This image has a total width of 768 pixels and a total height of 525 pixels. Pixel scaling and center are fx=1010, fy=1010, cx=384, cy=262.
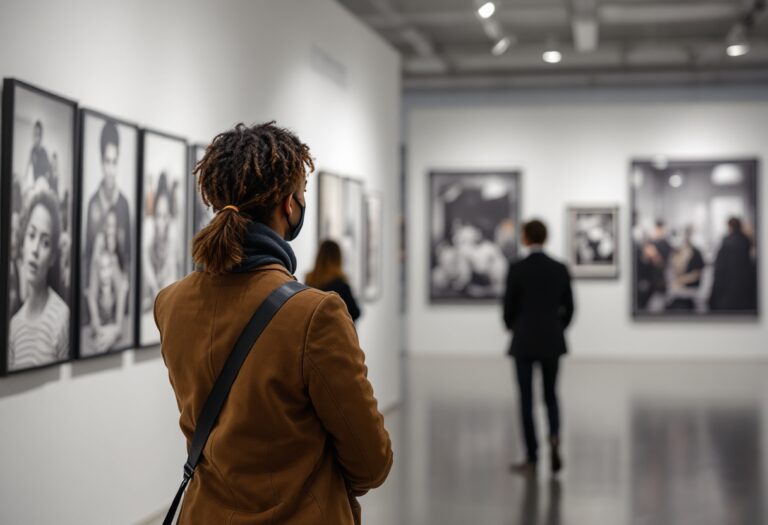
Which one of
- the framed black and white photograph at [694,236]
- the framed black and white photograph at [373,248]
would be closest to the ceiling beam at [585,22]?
the framed black and white photograph at [694,236]

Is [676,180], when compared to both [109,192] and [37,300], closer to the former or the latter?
[109,192]

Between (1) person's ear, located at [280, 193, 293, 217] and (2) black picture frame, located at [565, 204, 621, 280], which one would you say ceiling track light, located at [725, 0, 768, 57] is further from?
(1) person's ear, located at [280, 193, 293, 217]

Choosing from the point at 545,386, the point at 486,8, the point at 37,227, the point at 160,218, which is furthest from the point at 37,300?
the point at 486,8

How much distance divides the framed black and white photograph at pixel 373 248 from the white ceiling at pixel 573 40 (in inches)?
140

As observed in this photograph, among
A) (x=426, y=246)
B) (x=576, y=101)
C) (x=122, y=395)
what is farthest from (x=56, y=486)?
(x=576, y=101)

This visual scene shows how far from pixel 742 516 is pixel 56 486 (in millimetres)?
4551

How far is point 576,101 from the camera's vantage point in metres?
20.4

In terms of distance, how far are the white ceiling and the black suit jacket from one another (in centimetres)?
609

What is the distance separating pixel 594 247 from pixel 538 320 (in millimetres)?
10427

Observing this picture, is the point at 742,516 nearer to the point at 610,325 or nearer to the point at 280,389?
the point at 280,389

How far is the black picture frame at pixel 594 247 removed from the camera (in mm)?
18375

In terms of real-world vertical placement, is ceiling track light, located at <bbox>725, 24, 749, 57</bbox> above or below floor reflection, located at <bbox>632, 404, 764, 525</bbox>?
above

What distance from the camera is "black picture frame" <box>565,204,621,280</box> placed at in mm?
18375

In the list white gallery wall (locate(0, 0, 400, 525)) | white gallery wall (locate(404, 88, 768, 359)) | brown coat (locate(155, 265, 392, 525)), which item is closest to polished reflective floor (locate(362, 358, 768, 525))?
white gallery wall (locate(0, 0, 400, 525))
